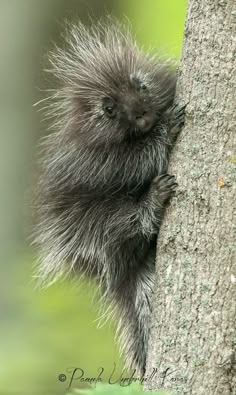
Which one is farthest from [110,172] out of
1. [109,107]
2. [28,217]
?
[28,217]

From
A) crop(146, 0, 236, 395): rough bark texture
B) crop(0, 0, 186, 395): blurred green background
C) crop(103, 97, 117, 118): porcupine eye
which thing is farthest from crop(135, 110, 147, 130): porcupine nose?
crop(0, 0, 186, 395): blurred green background

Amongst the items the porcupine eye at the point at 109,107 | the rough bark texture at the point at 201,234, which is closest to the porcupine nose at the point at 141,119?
the porcupine eye at the point at 109,107

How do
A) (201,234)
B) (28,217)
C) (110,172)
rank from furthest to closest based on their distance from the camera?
(28,217) → (110,172) → (201,234)

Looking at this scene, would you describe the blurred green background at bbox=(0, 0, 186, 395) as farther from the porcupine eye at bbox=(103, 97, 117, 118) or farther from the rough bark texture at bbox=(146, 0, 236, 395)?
the rough bark texture at bbox=(146, 0, 236, 395)

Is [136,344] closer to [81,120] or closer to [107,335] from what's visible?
[81,120]

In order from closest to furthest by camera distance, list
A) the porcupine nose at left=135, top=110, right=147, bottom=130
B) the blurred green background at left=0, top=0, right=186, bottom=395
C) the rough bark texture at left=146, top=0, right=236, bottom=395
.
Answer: the rough bark texture at left=146, top=0, right=236, bottom=395 → the porcupine nose at left=135, top=110, right=147, bottom=130 → the blurred green background at left=0, top=0, right=186, bottom=395

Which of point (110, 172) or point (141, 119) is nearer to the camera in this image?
point (141, 119)

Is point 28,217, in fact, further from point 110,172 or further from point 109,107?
point 109,107

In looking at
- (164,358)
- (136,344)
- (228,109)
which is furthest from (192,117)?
(136,344)
